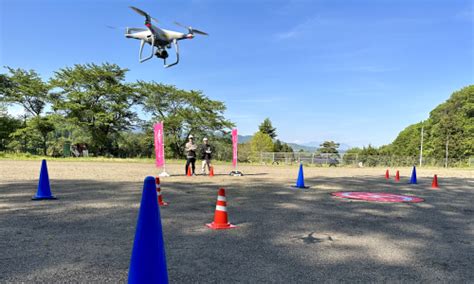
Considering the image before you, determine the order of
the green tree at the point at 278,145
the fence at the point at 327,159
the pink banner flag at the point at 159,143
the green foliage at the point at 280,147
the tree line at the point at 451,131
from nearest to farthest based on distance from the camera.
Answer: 1. the pink banner flag at the point at 159,143
2. the fence at the point at 327,159
3. the tree line at the point at 451,131
4. the green tree at the point at 278,145
5. the green foliage at the point at 280,147

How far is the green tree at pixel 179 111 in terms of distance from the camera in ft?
142

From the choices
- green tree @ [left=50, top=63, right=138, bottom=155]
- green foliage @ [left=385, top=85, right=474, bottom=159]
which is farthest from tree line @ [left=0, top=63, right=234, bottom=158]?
green foliage @ [left=385, top=85, right=474, bottom=159]

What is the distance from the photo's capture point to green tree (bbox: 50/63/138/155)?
3881 cm

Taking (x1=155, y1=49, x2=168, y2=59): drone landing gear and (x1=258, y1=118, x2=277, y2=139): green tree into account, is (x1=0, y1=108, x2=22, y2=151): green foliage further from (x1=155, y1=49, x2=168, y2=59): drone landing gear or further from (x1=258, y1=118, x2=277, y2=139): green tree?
(x1=258, y1=118, x2=277, y2=139): green tree

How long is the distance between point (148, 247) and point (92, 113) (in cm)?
3972

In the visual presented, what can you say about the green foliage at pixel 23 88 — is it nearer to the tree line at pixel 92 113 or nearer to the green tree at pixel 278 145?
the tree line at pixel 92 113

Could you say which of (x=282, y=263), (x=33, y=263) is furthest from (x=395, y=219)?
(x=33, y=263)

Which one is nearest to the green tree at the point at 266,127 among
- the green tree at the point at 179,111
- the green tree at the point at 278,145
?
the green tree at the point at 278,145

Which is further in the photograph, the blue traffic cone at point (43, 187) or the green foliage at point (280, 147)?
the green foliage at point (280, 147)

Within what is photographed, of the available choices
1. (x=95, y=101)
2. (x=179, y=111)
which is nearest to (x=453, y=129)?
(x=179, y=111)

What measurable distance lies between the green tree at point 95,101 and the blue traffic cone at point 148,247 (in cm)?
3835

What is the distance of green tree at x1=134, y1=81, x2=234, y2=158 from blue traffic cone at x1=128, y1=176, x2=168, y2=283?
4057 centimetres

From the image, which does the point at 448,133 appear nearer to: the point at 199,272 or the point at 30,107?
the point at 30,107

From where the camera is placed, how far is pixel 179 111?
43.7 meters
